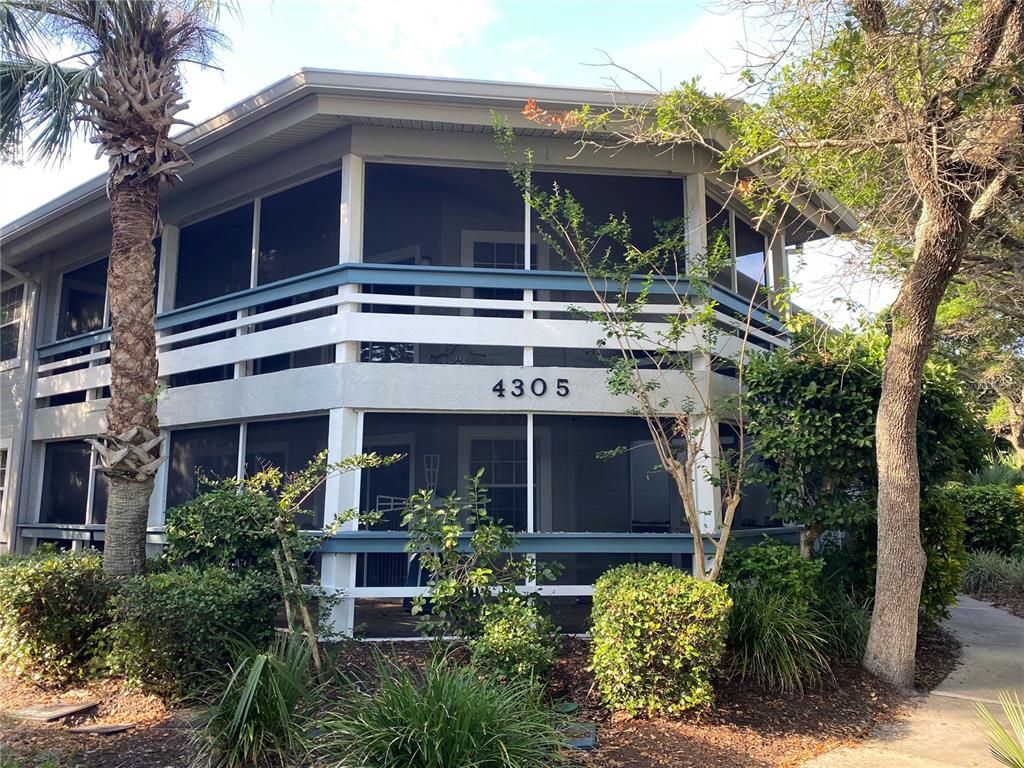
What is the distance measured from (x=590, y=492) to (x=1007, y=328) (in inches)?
416

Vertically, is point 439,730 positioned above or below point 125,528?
below

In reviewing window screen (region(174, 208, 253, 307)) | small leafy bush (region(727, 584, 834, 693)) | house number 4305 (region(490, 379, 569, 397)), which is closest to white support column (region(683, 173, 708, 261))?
house number 4305 (region(490, 379, 569, 397))

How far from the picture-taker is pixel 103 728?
5.75 metres

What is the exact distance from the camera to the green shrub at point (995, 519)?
43.4 ft

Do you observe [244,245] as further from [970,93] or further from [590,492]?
[970,93]

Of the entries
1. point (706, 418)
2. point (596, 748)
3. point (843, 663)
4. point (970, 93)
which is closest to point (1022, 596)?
point (843, 663)

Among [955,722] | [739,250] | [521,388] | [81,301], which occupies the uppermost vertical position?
[739,250]

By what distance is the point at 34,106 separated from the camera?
8703 mm

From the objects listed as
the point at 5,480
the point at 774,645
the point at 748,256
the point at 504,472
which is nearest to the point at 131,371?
the point at 504,472

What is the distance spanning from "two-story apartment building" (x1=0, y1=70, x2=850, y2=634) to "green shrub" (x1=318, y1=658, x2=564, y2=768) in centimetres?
328

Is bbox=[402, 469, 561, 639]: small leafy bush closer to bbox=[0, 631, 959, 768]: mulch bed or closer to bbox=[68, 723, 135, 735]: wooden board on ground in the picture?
bbox=[0, 631, 959, 768]: mulch bed

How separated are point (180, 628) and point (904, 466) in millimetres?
6356

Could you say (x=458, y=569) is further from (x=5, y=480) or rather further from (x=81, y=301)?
(x=5, y=480)

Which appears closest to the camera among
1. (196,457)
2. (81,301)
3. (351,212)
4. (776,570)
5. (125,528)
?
(776,570)
